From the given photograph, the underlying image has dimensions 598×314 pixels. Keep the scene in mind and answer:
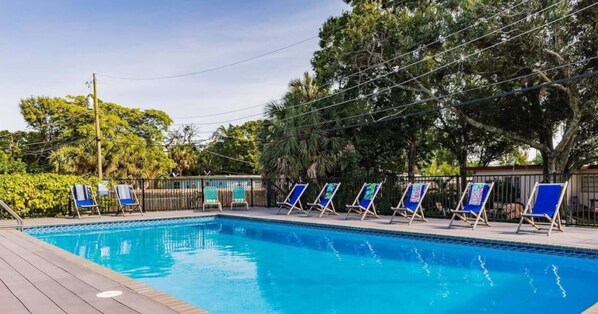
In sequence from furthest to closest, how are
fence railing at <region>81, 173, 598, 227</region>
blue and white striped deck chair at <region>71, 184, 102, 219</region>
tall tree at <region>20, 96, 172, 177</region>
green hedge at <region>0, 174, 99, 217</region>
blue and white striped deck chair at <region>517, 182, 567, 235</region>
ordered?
tall tree at <region>20, 96, 172, 177</region>
blue and white striped deck chair at <region>71, 184, 102, 219</region>
green hedge at <region>0, 174, 99, 217</region>
fence railing at <region>81, 173, 598, 227</region>
blue and white striped deck chair at <region>517, 182, 567, 235</region>

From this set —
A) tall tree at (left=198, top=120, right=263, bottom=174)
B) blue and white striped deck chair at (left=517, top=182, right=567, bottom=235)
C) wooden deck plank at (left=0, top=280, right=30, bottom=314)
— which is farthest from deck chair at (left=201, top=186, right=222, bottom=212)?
tall tree at (left=198, top=120, right=263, bottom=174)

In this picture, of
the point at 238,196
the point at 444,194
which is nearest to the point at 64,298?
the point at 444,194

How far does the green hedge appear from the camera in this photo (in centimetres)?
1180

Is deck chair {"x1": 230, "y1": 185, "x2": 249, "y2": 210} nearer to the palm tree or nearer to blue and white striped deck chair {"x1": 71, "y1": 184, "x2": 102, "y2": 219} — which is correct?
the palm tree

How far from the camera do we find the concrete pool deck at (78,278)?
11.7 ft

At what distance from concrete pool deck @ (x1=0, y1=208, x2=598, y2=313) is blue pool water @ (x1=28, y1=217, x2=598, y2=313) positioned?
24.4 inches

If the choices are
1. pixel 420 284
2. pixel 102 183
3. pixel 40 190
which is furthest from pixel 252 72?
pixel 420 284

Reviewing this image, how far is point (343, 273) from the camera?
6332mm

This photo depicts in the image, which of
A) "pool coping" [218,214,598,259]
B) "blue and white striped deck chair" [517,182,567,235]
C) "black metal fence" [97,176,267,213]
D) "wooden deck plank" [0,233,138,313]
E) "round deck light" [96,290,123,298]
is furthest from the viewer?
"black metal fence" [97,176,267,213]

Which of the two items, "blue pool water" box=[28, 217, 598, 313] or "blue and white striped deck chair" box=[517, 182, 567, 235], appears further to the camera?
"blue and white striped deck chair" box=[517, 182, 567, 235]

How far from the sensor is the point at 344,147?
15039 mm

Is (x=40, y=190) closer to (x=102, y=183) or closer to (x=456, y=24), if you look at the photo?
(x=102, y=183)

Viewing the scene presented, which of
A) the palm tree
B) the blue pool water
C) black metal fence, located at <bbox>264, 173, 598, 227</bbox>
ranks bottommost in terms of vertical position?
the blue pool water

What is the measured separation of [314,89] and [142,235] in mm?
8787
